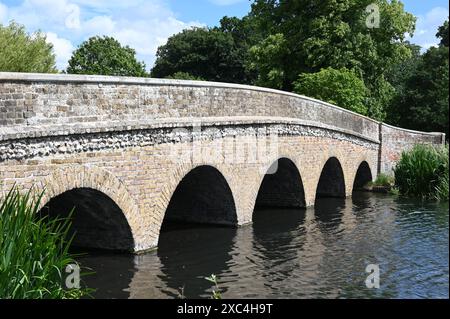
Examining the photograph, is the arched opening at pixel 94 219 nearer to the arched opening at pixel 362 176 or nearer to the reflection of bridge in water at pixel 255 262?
the reflection of bridge in water at pixel 255 262

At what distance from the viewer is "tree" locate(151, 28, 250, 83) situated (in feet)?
148

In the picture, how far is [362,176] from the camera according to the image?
24.4 metres

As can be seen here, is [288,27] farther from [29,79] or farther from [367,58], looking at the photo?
[29,79]

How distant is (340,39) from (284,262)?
1881 cm

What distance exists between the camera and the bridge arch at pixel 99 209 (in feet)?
30.8

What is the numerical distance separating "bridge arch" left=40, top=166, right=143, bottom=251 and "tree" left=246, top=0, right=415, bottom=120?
18.5 metres

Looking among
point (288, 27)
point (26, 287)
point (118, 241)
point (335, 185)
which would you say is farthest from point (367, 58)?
point (26, 287)

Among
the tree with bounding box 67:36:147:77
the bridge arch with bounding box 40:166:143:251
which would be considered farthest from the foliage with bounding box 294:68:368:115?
the tree with bounding box 67:36:147:77

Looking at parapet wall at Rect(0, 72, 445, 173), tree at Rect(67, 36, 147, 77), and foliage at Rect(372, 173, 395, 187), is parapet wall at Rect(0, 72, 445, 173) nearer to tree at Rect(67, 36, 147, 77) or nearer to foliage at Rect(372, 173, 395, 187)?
foliage at Rect(372, 173, 395, 187)

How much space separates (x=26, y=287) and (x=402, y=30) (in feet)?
87.4

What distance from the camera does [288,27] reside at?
29.4 metres

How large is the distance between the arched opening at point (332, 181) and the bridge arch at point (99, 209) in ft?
38.8

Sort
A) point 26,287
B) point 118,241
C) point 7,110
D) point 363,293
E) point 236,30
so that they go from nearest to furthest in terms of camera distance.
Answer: point 26,287 < point 7,110 < point 363,293 < point 118,241 < point 236,30

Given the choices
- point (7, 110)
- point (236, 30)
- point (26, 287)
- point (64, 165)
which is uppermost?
point (236, 30)
